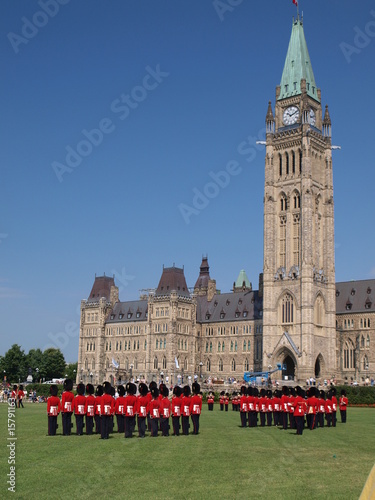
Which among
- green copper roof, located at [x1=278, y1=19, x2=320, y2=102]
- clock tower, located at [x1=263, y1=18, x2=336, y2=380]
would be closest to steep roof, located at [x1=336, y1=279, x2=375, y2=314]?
clock tower, located at [x1=263, y1=18, x2=336, y2=380]

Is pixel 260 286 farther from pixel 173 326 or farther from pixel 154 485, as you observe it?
pixel 154 485

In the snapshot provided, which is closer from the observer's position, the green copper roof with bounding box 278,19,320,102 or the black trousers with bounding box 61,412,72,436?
the black trousers with bounding box 61,412,72,436

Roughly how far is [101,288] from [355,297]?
4371 centimetres

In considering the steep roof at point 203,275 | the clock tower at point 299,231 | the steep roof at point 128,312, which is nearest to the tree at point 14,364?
the steep roof at point 128,312

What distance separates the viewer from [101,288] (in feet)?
387

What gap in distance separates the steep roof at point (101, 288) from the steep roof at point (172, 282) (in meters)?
13.3

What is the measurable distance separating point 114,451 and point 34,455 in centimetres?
218

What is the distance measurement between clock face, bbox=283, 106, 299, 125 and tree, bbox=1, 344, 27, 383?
6032 cm

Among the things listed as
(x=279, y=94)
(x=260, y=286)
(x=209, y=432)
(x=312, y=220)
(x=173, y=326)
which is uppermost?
(x=279, y=94)

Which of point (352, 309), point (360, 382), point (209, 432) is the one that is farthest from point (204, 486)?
point (352, 309)

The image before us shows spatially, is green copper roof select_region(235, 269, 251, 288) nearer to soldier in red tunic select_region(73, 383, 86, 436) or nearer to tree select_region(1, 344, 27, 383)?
tree select_region(1, 344, 27, 383)

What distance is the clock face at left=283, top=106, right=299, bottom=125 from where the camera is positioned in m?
96.0

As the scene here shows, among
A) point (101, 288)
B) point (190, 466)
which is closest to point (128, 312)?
point (101, 288)

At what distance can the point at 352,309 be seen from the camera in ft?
315
